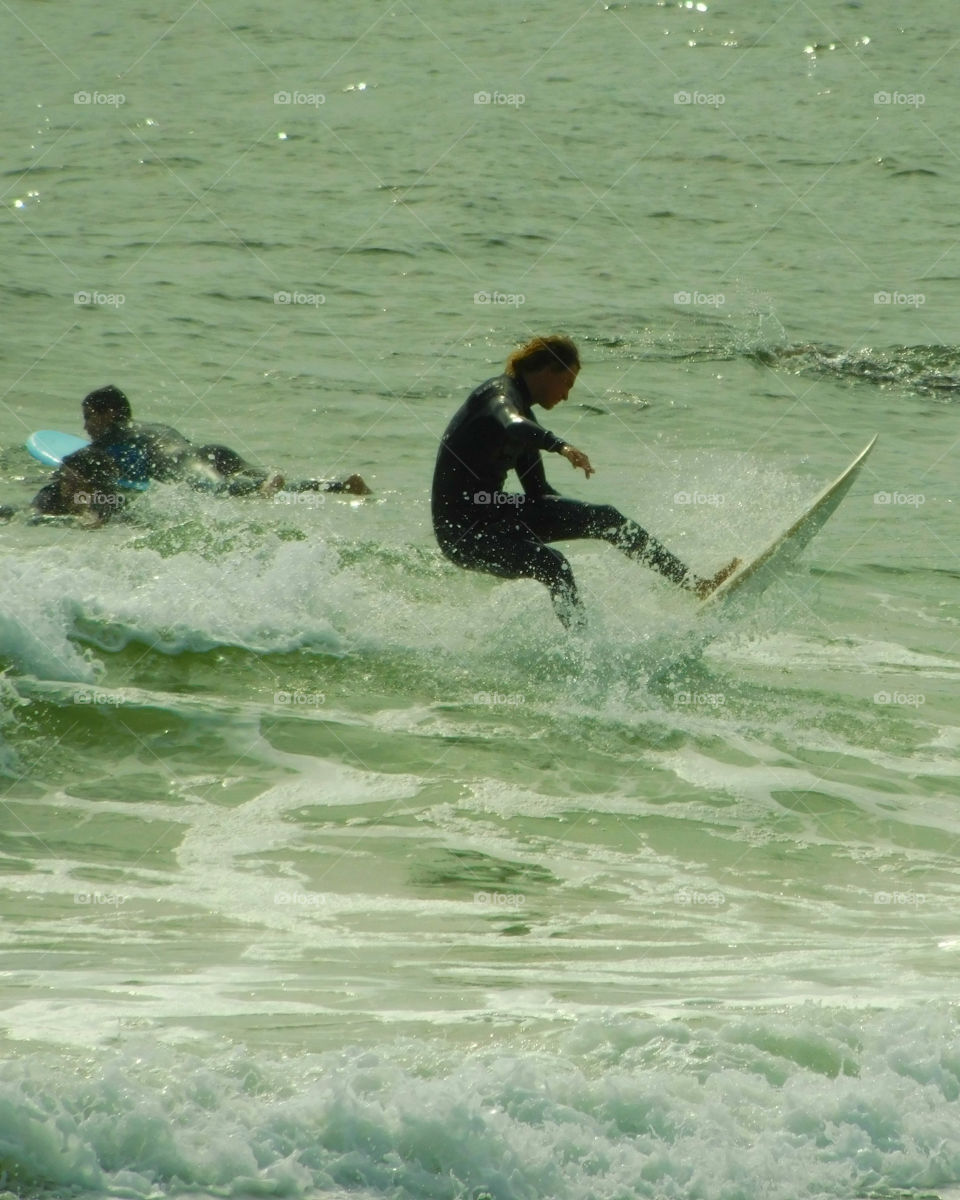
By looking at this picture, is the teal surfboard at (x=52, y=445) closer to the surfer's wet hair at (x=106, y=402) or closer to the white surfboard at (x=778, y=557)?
the surfer's wet hair at (x=106, y=402)

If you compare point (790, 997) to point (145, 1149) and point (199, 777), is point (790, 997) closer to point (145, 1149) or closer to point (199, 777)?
point (145, 1149)

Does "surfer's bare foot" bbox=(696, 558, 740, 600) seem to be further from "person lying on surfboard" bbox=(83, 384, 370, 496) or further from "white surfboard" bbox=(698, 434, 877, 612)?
"person lying on surfboard" bbox=(83, 384, 370, 496)

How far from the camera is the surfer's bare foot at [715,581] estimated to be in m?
7.94

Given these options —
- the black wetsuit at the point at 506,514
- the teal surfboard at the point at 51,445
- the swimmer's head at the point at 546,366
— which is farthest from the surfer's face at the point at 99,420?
the swimmer's head at the point at 546,366

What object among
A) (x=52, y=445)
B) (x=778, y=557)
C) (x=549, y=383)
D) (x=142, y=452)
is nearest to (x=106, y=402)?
(x=142, y=452)

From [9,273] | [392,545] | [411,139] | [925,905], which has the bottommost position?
[925,905]

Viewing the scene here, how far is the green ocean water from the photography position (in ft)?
12.4

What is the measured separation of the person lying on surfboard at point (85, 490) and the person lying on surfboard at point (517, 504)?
3482mm

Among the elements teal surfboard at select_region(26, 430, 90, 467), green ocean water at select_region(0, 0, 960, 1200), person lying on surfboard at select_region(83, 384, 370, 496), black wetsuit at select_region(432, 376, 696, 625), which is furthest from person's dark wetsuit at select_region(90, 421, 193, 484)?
black wetsuit at select_region(432, 376, 696, 625)

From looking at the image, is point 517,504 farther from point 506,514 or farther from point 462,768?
point 462,768

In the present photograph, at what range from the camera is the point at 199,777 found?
6602 millimetres

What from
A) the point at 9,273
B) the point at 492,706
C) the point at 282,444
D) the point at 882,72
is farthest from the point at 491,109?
the point at 492,706

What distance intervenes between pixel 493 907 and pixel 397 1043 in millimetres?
1374

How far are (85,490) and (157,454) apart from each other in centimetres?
59
